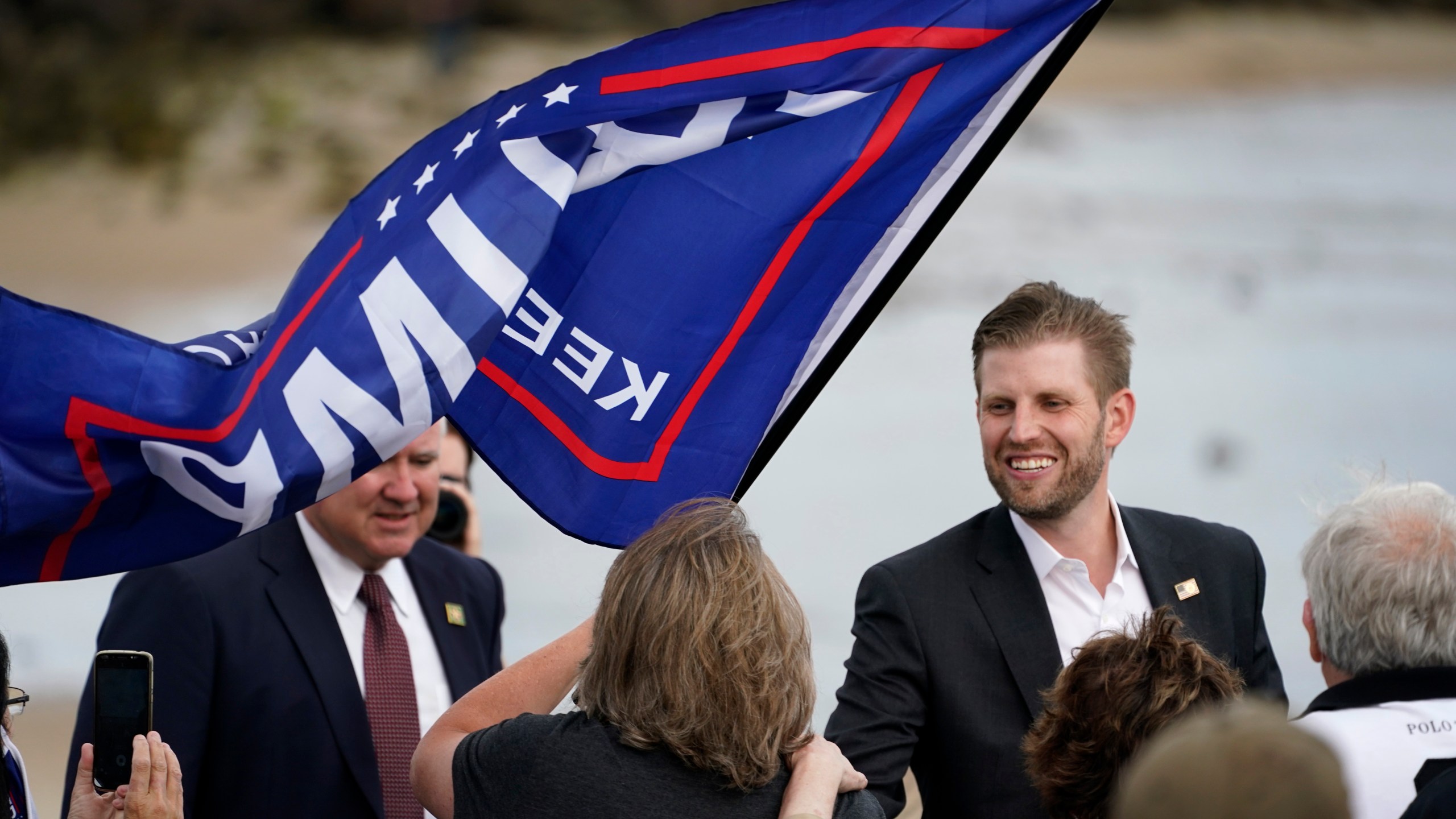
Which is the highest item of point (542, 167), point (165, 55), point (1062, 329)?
point (165, 55)

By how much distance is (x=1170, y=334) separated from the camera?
879cm

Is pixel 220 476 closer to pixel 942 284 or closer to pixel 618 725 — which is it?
pixel 618 725

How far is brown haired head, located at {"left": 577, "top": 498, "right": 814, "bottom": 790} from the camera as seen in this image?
4.66 feet

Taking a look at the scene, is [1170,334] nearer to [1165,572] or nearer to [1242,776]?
[1165,572]

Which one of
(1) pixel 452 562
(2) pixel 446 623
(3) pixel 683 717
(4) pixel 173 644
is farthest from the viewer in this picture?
(1) pixel 452 562

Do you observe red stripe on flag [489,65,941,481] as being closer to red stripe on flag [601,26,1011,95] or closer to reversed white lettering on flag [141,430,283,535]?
red stripe on flag [601,26,1011,95]

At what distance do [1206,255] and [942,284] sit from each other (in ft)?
5.38

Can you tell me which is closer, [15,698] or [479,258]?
[15,698]

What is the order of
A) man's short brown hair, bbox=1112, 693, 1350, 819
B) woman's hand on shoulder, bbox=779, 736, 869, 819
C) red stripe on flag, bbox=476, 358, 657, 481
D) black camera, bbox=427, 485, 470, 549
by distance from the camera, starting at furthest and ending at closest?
black camera, bbox=427, 485, 470, 549
red stripe on flag, bbox=476, 358, 657, 481
woman's hand on shoulder, bbox=779, 736, 869, 819
man's short brown hair, bbox=1112, 693, 1350, 819

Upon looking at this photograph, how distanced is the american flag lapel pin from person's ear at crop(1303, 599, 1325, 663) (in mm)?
267

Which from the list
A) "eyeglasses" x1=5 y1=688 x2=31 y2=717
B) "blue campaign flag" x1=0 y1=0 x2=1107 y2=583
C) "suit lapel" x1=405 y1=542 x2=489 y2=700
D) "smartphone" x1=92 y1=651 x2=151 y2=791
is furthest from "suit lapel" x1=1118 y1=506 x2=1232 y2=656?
"eyeglasses" x1=5 y1=688 x2=31 y2=717

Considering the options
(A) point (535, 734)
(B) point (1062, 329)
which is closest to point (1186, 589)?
(B) point (1062, 329)

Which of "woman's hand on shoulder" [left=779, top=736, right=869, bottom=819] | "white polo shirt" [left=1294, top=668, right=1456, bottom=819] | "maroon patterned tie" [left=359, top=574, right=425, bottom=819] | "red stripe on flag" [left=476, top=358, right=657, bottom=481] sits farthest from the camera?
"maroon patterned tie" [left=359, top=574, right=425, bottom=819]

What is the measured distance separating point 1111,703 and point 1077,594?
66 centimetres
